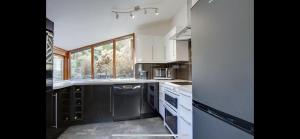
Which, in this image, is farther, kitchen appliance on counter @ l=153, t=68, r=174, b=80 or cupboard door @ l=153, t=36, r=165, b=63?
cupboard door @ l=153, t=36, r=165, b=63

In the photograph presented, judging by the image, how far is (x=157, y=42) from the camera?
4.19m

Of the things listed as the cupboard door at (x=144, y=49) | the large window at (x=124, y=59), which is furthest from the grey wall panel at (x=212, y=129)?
the large window at (x=124, y=59)

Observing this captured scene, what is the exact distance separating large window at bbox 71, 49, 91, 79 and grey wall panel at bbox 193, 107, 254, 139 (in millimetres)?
3727

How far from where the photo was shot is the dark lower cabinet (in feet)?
10.9

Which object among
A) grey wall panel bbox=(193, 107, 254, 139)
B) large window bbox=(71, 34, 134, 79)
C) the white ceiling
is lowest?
grey wall panel bbox=(193, 107, 254, 139)

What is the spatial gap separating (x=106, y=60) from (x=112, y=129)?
2.12 m

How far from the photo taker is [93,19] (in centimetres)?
303

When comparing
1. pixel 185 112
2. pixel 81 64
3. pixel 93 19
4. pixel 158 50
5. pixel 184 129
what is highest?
pixel 93 19

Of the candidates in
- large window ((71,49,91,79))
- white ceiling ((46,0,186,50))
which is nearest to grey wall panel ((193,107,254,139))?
white ceiling ((46,0,186,50))

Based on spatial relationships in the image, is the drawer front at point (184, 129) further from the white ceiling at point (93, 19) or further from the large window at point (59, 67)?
the large window at point (59, 67)

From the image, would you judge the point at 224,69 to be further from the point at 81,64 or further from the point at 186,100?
the point at 81,64

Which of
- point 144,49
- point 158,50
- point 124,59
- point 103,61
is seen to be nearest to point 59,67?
point 103,61

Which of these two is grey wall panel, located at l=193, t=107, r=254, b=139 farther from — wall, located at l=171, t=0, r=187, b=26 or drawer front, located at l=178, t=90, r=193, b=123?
wall, located at l=171, t=0, r=187, b=26
